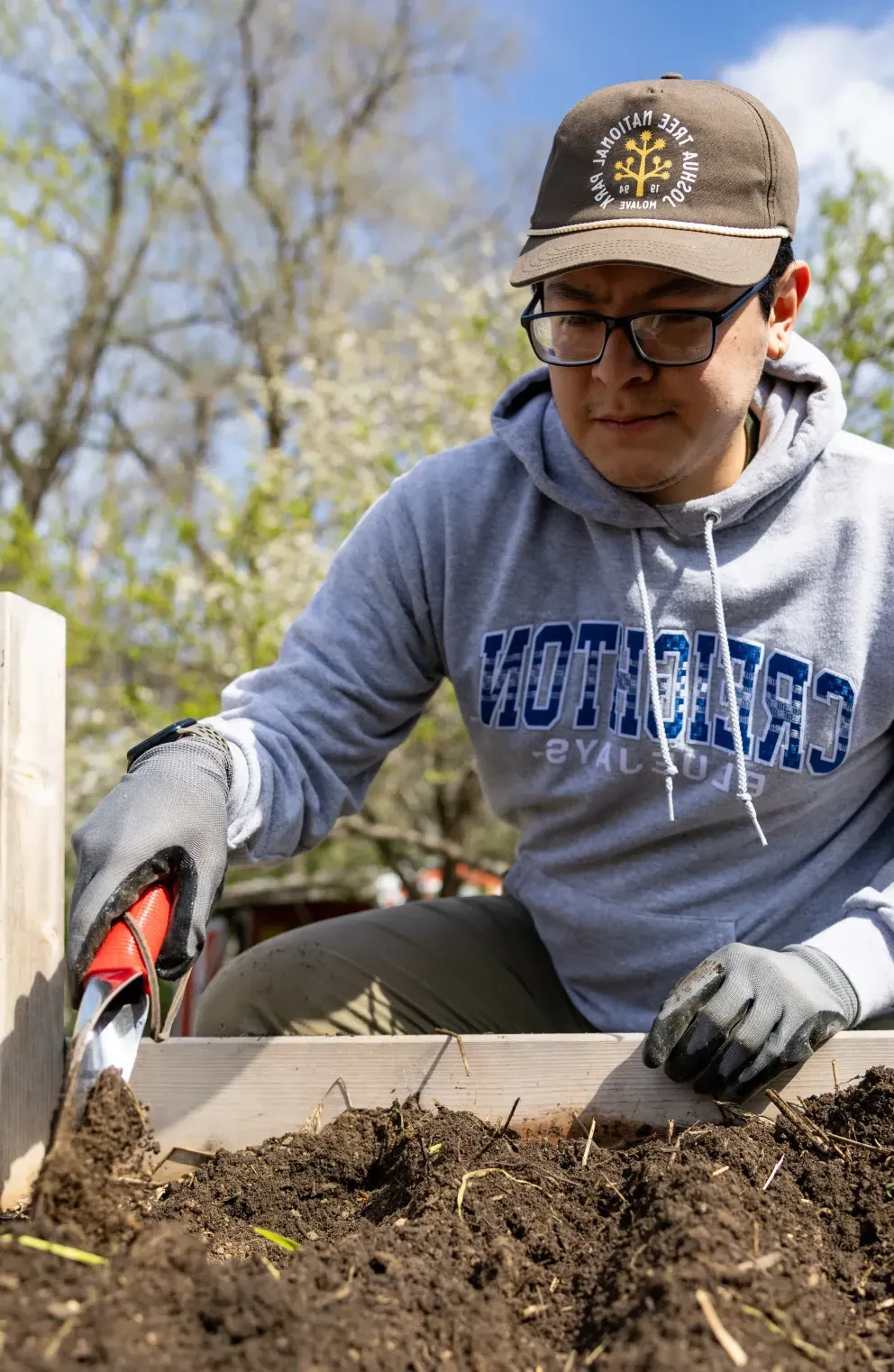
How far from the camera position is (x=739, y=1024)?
170 cm

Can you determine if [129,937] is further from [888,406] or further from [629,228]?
[888,406]

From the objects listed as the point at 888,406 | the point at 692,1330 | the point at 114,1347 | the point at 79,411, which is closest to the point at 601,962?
the point at 692,1330

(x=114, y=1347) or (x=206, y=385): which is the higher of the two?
(x=206, y=385)

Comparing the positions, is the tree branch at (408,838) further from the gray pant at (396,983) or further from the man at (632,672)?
the man at (632,672)

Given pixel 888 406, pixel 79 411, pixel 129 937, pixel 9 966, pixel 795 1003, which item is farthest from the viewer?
pixel 79 411

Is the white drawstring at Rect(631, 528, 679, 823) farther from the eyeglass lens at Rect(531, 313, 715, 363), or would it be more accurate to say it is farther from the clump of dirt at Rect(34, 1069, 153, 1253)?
the clump of dirt at Rect(34, 1069, 153, 1253)

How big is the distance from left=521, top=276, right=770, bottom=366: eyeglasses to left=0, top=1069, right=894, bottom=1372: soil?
45.4 inches

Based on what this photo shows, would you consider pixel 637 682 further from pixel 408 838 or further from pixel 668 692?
pixel 408 838

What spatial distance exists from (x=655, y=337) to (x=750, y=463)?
0.40m

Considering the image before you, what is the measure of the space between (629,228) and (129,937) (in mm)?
1306

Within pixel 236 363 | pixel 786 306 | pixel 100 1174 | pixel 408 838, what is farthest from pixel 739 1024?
pixel 236 363

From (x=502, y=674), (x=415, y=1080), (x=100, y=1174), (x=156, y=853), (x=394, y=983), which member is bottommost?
(x=394, y=983)

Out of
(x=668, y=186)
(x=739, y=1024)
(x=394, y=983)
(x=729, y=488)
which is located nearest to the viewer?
(x=739, y=1024)

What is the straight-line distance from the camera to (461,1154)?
1596 millimetres
